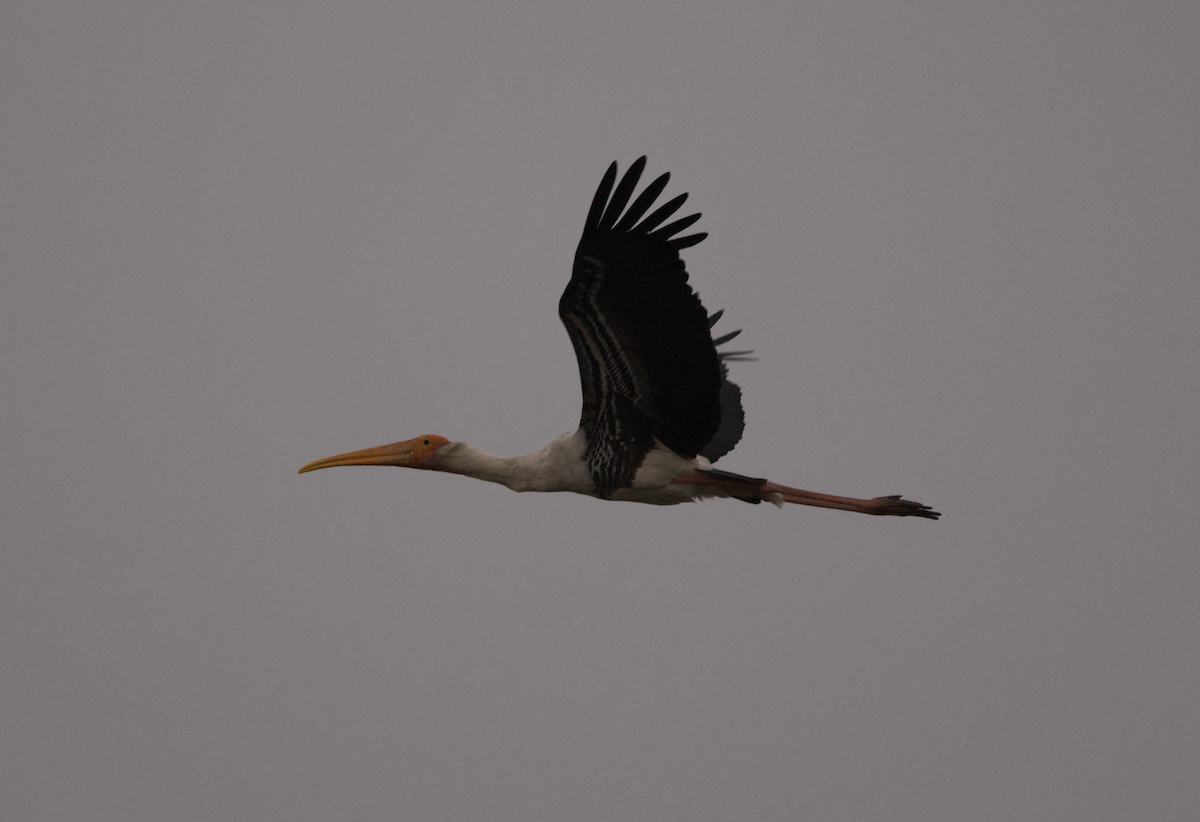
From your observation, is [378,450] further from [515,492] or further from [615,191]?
[615,191]

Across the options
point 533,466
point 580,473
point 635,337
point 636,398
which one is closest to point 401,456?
point 533,466

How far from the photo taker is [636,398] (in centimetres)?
795

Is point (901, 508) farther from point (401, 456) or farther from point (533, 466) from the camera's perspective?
point (401, 456)

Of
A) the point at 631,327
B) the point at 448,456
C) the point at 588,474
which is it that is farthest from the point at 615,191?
the point at 448,456

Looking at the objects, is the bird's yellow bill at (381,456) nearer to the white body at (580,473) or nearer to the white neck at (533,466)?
the white neck at (533,466)

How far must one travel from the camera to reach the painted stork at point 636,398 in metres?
7.14

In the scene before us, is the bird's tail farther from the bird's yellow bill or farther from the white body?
the bird's yellow bill

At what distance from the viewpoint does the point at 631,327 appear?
750cm

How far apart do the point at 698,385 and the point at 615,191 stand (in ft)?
4.84

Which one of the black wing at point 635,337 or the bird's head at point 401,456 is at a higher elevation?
the black wing at point 635,337

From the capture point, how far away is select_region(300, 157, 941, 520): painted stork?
714 centimetres

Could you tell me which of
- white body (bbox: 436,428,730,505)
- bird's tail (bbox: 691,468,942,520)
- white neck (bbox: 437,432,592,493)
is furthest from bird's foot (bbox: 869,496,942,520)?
white neck (bbox: 437,432,592,493)

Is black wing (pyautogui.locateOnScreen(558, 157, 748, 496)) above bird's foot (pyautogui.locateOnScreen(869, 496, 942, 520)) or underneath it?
above

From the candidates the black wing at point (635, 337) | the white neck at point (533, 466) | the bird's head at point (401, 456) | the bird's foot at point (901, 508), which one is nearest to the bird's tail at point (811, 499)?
the bird's foot at point (901, 508)
